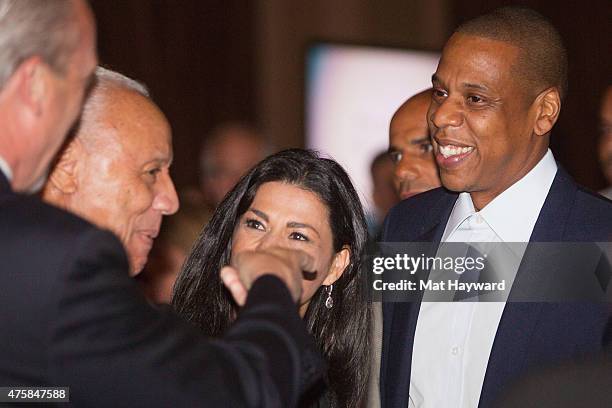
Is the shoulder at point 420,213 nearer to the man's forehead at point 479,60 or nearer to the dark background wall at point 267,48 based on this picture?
the man's forehead at point 479,60

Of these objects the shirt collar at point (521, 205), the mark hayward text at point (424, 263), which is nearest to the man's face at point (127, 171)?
the mark hayward text at point (424, 263)

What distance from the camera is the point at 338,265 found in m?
2.74

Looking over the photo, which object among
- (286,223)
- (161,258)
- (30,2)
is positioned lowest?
(161,258)

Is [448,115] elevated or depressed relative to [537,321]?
elevated

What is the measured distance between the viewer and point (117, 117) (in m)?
2.17

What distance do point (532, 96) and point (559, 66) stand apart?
0.51 feet

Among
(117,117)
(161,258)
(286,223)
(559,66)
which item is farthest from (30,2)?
(161,258)

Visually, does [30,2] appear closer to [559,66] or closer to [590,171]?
[559,66]

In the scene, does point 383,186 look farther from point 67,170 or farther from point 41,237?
point 41,237

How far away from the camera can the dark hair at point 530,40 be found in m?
2.67

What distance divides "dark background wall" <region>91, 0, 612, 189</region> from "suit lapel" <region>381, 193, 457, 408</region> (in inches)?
138

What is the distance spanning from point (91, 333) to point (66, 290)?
8cm

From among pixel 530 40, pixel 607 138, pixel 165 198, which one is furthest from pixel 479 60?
pixel 607 138

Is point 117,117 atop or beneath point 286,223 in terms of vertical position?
atop
